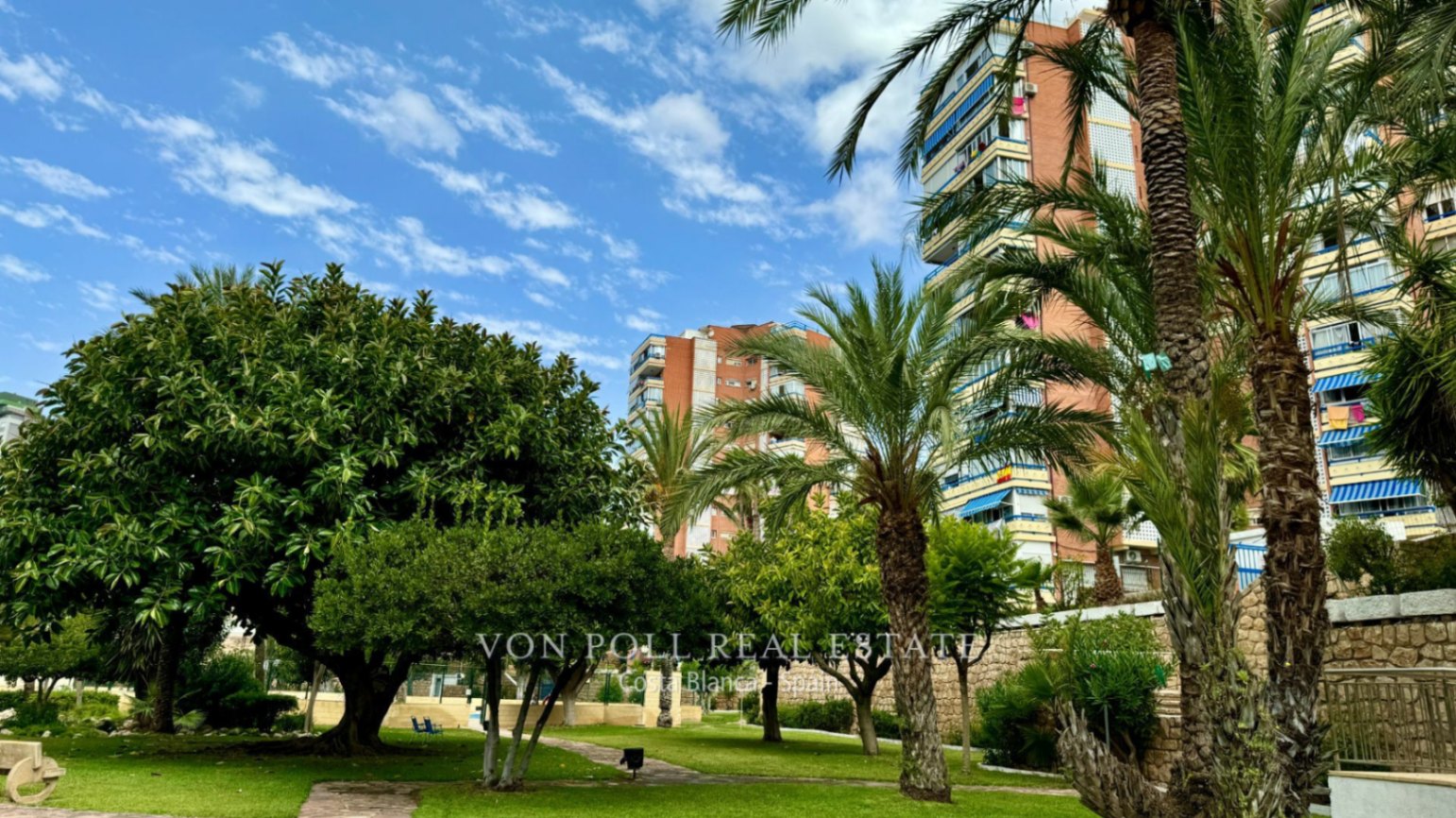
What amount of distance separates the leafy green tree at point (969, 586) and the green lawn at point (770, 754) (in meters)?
2.64

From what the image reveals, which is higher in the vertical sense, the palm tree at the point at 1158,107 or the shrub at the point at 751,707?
the palm tree at the point at 1158,107

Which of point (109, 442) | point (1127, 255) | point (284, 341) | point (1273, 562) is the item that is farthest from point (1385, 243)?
point (109, 442)

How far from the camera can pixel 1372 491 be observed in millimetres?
36594

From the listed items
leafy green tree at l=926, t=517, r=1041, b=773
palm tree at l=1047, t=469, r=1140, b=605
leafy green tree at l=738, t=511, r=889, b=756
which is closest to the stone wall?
leafy green tree at l=926, t=517, r=1041, b=773

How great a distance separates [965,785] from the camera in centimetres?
1781

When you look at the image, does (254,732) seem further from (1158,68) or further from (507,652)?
(1158,68)

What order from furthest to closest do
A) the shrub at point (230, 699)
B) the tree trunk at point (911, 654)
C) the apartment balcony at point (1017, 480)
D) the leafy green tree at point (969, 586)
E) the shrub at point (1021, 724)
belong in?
the apartment balcony at point (1017, 480) → the shrub at point (230, 699) → the leafy green tree at point (969, 586) → the shrub at point (1021, 724) → the tree trunk at point (911, 654)

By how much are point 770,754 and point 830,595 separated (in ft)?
14.2

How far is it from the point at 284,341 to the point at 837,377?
9679mm

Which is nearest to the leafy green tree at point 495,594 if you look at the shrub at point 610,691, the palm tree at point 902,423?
the palm tree at point 902,423

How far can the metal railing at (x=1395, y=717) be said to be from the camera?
37.8ft

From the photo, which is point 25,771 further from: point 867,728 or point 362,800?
point 867,728

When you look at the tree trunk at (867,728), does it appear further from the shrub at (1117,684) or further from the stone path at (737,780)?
the shrub at (1117,684)

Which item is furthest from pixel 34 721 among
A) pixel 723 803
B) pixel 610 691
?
pixel 723 803
